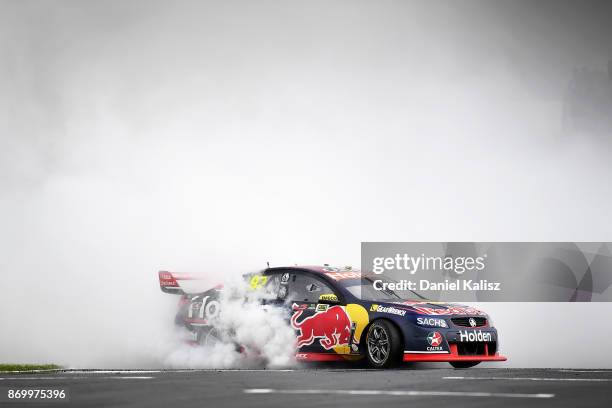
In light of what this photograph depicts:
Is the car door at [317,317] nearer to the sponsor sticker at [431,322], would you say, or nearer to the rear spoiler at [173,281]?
the sponsor sticker at [431,322]

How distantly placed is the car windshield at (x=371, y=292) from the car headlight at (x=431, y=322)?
73 centimetres

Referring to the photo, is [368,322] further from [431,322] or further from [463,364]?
[463,364]

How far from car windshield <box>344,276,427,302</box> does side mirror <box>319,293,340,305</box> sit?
0.22 meters

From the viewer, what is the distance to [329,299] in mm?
13281

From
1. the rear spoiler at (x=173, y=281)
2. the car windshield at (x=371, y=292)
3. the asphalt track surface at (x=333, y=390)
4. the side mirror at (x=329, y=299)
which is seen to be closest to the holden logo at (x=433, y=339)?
the car windshield at (x=371, y=292)

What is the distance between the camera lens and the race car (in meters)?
12.4

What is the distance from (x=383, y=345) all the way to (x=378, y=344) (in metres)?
0.08

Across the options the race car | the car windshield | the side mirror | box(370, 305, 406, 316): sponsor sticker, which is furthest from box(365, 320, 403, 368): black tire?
the side mirror

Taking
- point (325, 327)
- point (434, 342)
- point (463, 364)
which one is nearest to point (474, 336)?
point (434, 342)

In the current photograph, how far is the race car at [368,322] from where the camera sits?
12.4 metres

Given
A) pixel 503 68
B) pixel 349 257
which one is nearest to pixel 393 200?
pixel 349 257

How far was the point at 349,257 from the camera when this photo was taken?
31828mm

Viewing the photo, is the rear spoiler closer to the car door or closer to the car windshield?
the car door

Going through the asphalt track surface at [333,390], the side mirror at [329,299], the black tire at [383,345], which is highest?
the side mirror at [329,299]
